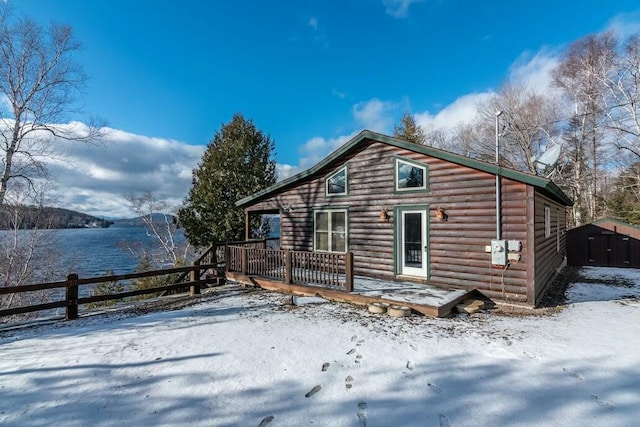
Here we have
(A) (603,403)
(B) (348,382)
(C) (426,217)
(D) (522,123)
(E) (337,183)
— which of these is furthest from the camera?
(D) (522,123)

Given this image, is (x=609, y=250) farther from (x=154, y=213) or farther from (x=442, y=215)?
(x=154, y=213)

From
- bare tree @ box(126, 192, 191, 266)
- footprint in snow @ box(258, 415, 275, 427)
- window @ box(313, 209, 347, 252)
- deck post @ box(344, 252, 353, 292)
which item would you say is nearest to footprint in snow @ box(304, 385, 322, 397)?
footprint in snow @ box(258, 415, 275, 427)

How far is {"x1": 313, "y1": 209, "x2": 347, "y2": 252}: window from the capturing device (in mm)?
9304

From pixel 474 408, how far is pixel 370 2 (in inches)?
554

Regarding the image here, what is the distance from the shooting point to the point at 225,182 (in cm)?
1836

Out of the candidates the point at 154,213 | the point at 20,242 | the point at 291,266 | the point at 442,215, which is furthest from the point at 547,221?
the point at 20,242

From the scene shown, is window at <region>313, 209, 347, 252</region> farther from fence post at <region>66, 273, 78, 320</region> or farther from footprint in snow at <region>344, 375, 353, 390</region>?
fence post at <region>66, 273, 78, 320</region>

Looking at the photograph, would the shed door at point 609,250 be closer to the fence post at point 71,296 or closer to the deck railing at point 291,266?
the deck railing at point 291,266

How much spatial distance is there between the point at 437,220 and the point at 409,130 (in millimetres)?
19793

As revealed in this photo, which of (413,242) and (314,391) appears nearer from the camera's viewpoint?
(314,391)

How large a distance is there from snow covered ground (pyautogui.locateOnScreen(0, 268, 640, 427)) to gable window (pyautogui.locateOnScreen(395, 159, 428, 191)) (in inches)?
138

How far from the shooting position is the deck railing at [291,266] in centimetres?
726

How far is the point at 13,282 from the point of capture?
1353 centimetres

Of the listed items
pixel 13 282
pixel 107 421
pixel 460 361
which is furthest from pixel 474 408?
pixel 13 282
